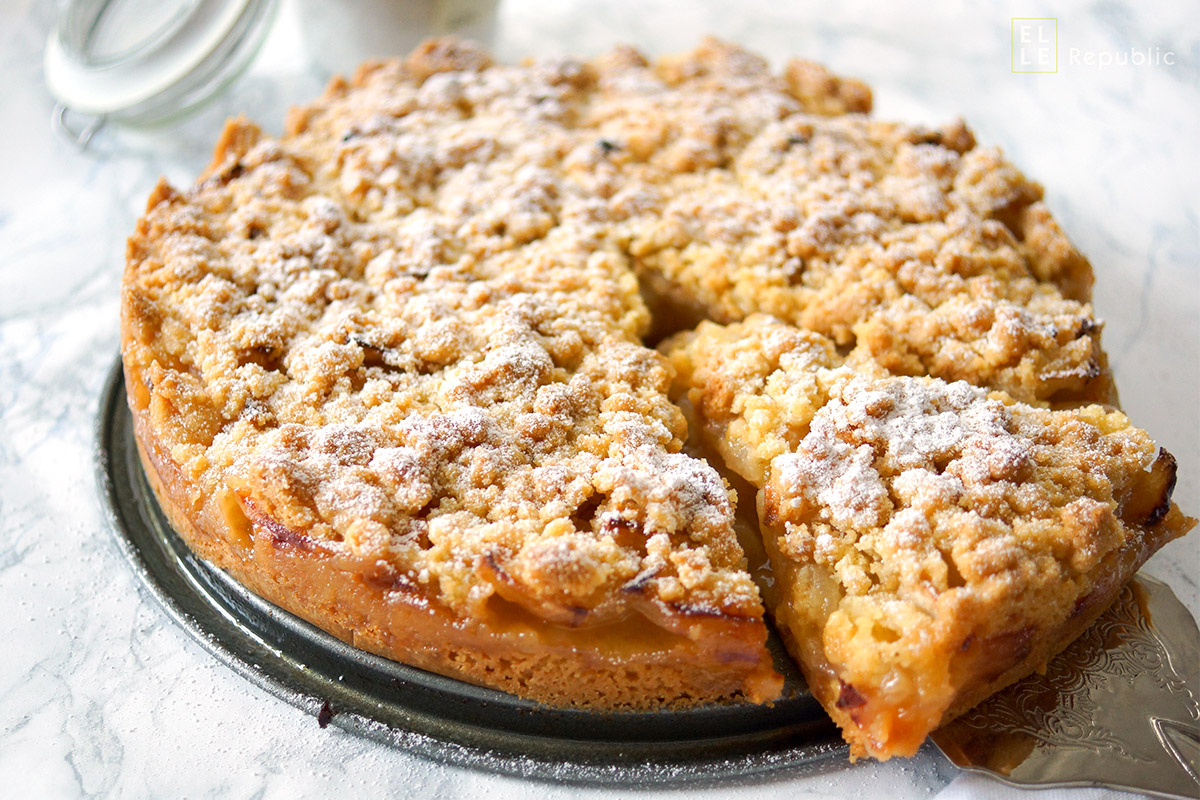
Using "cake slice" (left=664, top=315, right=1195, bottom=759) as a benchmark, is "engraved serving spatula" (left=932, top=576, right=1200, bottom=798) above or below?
below

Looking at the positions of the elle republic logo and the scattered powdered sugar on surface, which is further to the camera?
the elle republic logo

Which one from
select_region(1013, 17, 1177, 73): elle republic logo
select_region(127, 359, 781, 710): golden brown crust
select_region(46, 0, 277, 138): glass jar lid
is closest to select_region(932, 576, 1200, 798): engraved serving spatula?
select_region(127, 359, 781, 710): golden brown crust

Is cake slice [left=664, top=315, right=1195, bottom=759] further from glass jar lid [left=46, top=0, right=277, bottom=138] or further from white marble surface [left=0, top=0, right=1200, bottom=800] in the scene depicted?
glass jar lid [left=46, top=0, right=277, bottom=138]

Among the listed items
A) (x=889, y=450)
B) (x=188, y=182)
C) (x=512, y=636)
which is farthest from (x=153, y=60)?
(x=889, y=450)

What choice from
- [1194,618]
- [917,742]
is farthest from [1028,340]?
[917,742]

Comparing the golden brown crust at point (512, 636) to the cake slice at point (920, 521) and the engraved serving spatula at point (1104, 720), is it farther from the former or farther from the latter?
the engraved serving spatula at point (1104, 720)

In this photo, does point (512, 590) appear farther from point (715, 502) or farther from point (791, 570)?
point (791, 570)
